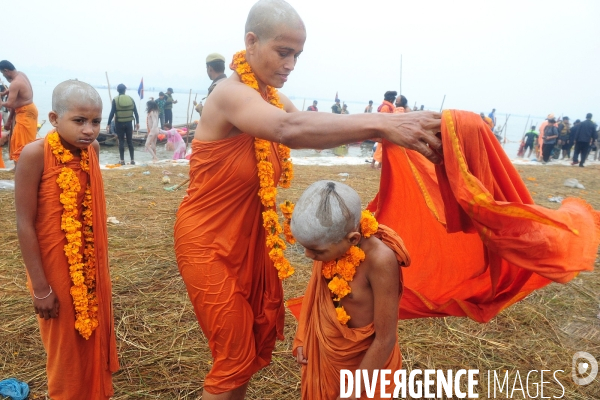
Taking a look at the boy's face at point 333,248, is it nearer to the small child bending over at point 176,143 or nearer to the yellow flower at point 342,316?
the yellow flower at point 342,316

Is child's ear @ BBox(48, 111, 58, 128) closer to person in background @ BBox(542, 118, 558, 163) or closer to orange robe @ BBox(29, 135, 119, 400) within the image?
orange robe @ BBox(29, 135, 119, 400)

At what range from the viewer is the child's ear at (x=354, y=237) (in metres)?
2.07

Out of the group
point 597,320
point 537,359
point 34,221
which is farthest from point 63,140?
point 597,320

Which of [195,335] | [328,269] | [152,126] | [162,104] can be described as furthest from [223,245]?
[162,104]

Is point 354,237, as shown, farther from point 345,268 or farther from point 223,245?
point 223,245

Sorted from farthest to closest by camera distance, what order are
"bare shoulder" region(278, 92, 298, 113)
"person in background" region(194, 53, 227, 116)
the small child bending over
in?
the small child bending over < "person in background" region(194, 53, 227, 116) < "bare shoulder" region(278, 92, 298, 113)

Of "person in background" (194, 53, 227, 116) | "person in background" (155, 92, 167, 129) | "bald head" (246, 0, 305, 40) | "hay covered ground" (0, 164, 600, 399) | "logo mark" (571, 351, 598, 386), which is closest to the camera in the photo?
"bald head" (246, 0, 305, 40)

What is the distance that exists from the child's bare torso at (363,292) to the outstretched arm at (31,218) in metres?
1.70

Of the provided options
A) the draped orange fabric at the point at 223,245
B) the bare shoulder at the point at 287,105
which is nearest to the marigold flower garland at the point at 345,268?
the draped orange fabric at the point at 223,245

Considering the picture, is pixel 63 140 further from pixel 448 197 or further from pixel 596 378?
pixel 596 378

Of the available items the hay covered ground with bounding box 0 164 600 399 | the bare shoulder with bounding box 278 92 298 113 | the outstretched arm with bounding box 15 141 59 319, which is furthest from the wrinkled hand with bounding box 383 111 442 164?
the hay covered ground with bounding box 0 164 600 399

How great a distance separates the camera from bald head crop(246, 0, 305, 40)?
2240 mm

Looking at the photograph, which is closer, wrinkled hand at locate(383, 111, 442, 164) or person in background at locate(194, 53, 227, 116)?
wrinkled hand at locate(383, 111, 442, 164)

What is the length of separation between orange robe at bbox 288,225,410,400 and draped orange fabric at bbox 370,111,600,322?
17.9 inches
